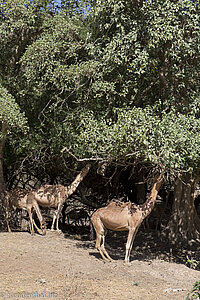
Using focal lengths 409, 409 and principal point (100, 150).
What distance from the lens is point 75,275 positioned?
8.22 meters

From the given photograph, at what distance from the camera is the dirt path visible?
709 cm

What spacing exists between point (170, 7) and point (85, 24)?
10.5 feet

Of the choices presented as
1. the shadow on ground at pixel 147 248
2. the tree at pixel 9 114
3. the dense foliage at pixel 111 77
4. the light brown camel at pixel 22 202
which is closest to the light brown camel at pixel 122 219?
the shadow on ground at pixel 147 248

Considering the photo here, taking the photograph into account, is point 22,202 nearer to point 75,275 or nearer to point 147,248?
point 147,248

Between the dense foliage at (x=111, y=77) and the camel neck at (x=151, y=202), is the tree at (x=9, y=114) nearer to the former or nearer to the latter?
the dense foliage at (x=111, y=77)

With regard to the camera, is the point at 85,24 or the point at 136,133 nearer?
the point at 136,133

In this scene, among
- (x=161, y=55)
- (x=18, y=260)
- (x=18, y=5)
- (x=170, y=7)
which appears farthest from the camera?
(x=18, y=5)

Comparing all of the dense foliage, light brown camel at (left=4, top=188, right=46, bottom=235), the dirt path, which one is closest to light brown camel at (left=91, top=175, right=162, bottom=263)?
the dirt path

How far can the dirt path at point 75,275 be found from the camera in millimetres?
7086

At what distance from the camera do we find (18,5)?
38.7ft

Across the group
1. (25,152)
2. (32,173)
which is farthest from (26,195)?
(32,173)

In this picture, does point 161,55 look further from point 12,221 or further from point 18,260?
point 12,221

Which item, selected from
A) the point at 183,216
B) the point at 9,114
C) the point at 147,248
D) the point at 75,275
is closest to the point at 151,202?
the point at 75,275

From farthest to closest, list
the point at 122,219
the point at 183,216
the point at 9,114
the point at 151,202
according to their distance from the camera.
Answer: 1. the point at 183,216
2. the point at 9,114
3. the point at 151,202
4. the point at 122,219
